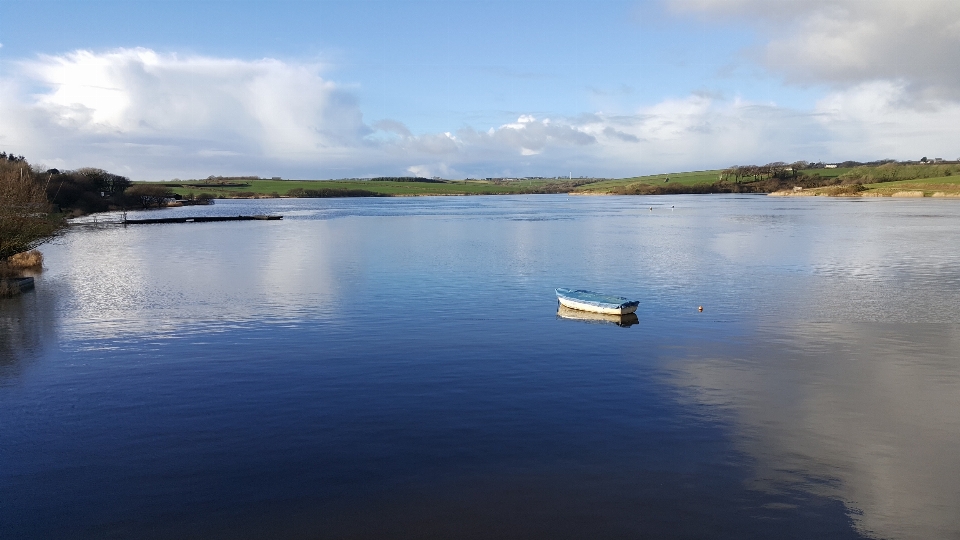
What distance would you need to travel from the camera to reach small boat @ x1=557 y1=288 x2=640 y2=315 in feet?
94.0

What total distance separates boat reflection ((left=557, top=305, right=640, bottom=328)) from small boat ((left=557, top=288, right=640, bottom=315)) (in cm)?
16

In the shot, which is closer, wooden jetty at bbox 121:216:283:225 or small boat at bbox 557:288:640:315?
small boat at bbox 557:288:640:315

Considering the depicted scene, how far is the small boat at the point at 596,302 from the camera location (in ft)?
94.0

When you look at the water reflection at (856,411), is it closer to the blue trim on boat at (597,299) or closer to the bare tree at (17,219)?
the blue trim on boat at (597,299)

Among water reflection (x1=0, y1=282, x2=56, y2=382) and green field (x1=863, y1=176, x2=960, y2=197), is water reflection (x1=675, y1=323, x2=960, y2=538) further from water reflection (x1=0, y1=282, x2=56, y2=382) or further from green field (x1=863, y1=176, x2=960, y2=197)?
green field (x1=863, y1=176, x2=960, y2=197)

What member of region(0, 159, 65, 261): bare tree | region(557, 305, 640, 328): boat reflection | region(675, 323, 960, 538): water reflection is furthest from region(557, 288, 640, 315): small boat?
region(0, 159, 65, 261): bare tree

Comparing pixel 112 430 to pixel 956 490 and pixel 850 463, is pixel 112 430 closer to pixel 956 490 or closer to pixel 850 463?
pixel 850 463

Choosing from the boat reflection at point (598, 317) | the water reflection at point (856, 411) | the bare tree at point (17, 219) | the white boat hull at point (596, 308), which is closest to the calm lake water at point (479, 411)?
the water reflection at point (856, 411)

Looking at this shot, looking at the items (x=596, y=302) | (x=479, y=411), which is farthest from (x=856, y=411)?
(x=596, y=302)

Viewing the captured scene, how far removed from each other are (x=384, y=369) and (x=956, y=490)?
14164 mm

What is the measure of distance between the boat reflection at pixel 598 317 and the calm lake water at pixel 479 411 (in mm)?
463

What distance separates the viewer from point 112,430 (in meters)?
16.3

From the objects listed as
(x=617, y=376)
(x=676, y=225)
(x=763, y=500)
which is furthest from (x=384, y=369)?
(x=676, y=225)

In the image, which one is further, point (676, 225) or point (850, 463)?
point (676, 225)
